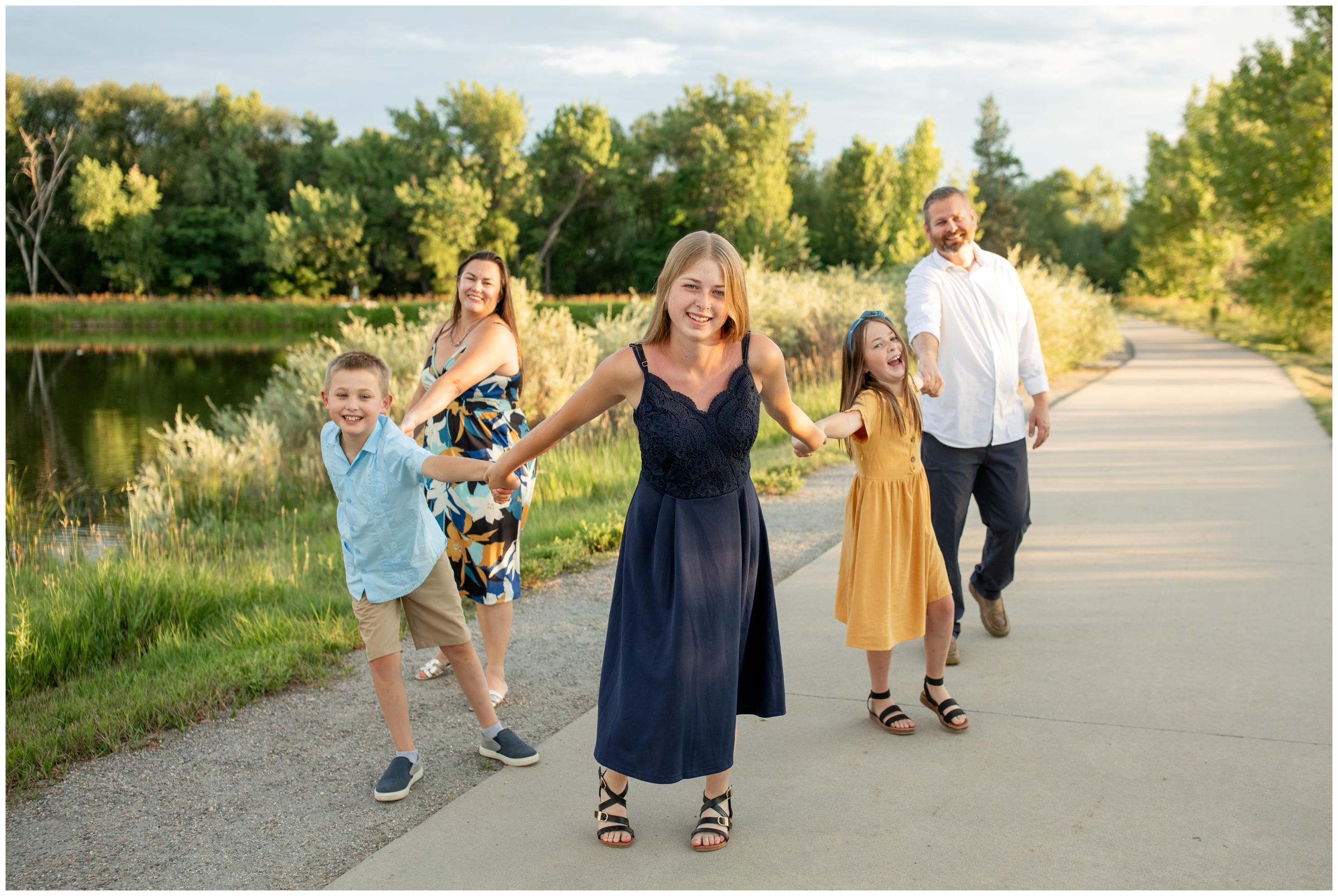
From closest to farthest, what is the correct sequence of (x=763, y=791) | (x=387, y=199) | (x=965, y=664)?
(x=763, y=791)
(x=965, y=664)
(x=387, y=199)

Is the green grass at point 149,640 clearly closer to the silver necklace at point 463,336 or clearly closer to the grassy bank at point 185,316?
the silver necklace at point 463,336

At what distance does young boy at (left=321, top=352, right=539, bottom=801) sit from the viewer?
3453mm

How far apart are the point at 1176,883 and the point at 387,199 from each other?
199 ft

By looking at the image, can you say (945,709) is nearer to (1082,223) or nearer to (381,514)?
(381,514)

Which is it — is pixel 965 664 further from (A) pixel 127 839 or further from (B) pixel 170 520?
(B) pixel 170 520

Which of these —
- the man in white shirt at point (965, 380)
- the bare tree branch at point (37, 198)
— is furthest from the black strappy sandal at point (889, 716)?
the bare tree branch at point (37, 198)

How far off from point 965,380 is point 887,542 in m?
1.05

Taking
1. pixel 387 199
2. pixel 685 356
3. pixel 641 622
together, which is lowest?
pixel 641 622

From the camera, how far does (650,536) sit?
312 centimetres

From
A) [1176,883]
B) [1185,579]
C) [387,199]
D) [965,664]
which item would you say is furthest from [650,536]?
[387,199]

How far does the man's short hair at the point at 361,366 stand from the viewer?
11.5 ft

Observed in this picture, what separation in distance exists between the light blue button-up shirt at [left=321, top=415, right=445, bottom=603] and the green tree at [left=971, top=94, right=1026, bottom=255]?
62.1 metres

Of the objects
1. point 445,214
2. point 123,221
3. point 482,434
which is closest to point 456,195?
point 445,214

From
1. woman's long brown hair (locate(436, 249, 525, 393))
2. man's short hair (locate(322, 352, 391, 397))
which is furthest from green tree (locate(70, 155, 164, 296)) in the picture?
man's short hair (locate(322, 352, 391, 397))
